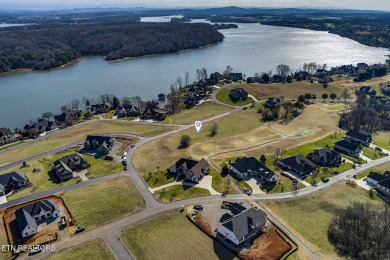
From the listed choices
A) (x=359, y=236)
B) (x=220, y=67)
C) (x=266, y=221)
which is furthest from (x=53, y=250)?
(x=220, y=67)

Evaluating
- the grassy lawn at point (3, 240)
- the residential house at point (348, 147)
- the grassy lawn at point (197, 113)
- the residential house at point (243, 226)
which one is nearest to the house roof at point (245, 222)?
the residential house at point (243, 226)

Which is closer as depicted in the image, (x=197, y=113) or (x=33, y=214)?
(x=33, y=214)

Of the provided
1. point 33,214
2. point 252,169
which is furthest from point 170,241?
point 252,169

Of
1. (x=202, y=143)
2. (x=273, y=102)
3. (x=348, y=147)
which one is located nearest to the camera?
(x=348, y=147)

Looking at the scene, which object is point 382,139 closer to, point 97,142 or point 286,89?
point 286,89

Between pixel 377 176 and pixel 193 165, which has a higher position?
pixel 377 176

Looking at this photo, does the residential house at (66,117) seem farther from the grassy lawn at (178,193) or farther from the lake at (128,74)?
the grassy lawn at (178,193)
